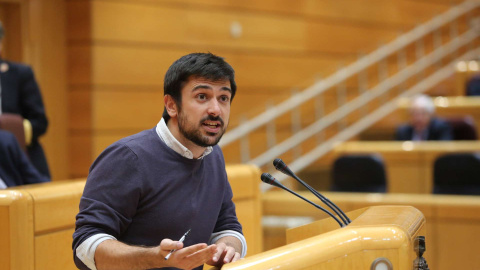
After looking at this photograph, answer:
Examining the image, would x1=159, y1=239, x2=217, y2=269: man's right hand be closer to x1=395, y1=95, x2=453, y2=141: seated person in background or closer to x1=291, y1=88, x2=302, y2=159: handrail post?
x1=395, y1=95, x2=453, y2=141: seated person in background

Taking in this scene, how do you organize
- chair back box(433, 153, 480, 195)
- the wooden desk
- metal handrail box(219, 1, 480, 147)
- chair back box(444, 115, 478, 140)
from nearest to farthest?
chair back box(433, 153, 480, 195), the wooden desk, chair back box(444, 115, 478, 140), metal handrail box(219, 1, 480, 147)

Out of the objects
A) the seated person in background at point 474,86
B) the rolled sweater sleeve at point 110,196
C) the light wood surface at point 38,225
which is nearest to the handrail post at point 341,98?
the seated person in background at point 474,86

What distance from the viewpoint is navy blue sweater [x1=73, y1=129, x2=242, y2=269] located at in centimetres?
144

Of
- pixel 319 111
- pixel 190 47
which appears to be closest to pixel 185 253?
pixel 190 47

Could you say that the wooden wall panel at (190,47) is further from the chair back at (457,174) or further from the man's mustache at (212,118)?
the man's mustache at (212,118)

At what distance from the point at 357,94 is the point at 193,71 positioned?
527 centimetres

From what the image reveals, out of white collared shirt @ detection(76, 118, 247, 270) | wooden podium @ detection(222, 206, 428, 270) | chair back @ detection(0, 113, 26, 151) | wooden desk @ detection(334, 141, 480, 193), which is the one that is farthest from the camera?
wooden desk @ detection(334, 141, 480, 193)

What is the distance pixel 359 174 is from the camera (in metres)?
4.27

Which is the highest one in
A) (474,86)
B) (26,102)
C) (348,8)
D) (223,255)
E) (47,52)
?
(348,8)

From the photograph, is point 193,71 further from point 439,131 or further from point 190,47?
point 190,47

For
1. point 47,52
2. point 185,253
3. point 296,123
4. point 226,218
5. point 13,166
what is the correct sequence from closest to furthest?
point 185,253 → point 226,218 → point 13,166 → point 47,52 → point 296,123

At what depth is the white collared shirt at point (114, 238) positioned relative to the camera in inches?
55.7

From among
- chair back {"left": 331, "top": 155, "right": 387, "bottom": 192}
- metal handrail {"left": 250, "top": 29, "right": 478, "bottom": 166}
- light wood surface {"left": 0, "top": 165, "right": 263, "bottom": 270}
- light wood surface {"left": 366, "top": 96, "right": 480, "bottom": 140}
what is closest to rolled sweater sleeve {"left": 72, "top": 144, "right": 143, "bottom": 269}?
light wood surface {"left": 0, "top": 165, "right": 263, "bottom": 270}

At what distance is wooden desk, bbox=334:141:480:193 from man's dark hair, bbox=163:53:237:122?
3.10 metres
